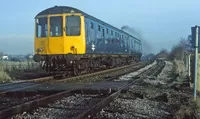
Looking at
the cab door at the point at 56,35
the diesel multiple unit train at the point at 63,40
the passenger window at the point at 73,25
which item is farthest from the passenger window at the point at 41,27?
the passenger window at the point at 73,25

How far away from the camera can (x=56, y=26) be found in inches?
733

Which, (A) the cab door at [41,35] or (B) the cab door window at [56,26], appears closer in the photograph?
(B) the cab door window at [56,26]

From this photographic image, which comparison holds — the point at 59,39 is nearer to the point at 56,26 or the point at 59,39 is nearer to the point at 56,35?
the point at 56,35

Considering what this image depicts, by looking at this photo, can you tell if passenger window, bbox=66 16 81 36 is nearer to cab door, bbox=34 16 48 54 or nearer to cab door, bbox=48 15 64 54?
cab door, bbox=48 15 64 54

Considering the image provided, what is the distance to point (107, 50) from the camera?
24.5 metres

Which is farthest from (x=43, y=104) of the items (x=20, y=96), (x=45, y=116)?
(x=20, y=96)

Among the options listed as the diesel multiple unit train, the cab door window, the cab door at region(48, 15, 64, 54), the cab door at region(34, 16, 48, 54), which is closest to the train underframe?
the diesel multiple unit train

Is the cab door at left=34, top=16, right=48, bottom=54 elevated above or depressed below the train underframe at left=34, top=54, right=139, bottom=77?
above

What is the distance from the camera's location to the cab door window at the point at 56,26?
1850 centimetres

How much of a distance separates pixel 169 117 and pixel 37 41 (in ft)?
40.5

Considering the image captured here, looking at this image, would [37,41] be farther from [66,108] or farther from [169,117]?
[169,117]

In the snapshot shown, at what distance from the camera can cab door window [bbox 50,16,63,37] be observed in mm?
18500

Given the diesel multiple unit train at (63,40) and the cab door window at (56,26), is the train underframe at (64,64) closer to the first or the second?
the diesel multiple unit train at (63,40)

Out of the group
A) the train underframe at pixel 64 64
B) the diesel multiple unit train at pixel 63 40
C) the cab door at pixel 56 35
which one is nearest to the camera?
the train underframe at pixel 64 64
